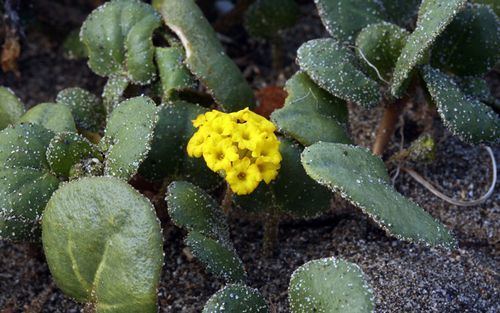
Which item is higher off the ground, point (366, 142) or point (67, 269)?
point (67, 269)

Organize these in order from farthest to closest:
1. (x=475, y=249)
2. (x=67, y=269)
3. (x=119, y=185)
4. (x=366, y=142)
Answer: (x=366, y=142) < (x=475, y=249) < (x=67, y=269) < (x=119, y=185)

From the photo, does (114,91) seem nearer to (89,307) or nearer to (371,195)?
(89,307)

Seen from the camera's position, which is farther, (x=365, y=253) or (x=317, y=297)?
(x=365, y=253)

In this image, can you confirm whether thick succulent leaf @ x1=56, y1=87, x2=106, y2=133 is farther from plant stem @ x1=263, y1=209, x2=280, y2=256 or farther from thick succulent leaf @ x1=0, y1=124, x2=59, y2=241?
plant stem @ x1=263, y1=209, x2=280, y2=256

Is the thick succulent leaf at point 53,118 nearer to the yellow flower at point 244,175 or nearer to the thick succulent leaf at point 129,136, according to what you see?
the thick succulent leaf at point 129,136

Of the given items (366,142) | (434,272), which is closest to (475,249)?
(434,272)

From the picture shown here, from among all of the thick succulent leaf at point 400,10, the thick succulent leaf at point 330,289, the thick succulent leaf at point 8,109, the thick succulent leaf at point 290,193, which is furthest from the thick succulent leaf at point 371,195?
the thick succulent leaf at point 8,109

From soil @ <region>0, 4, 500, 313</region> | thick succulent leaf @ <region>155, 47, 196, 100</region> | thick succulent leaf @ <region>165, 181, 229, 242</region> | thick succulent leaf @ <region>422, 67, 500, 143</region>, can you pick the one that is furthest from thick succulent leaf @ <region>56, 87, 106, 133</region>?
thick succulent leaf @ <region>422, 67, 500, 143</region>

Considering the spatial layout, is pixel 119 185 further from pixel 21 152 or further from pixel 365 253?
pixel 365 253
